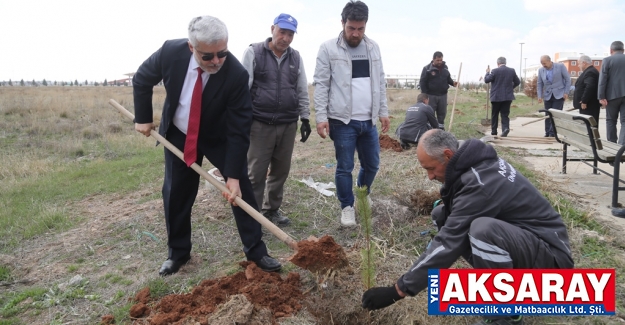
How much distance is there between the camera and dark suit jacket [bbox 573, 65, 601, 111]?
805 centimetres

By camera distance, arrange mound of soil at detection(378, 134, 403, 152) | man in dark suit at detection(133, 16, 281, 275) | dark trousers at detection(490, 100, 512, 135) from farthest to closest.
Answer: dark trousers at detection(490, 100, 512, 135), mound of soil at detection(378, 134, 403, 152), man in dark suit at detection(133, 16, 281, 275)

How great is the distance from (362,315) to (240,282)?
876 mm

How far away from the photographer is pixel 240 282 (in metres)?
3.12

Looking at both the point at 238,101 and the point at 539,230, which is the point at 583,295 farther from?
the point at 238,101

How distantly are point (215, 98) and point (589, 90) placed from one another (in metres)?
7.54

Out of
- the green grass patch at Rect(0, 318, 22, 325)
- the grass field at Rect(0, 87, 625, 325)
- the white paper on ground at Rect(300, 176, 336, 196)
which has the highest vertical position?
the white paper on ground at Rect(300, 176, 336, 196)

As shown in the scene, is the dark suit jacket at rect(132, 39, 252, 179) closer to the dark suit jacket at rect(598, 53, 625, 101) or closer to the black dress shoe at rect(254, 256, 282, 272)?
the black dress shoe at rect(254, 256, 282, 272)

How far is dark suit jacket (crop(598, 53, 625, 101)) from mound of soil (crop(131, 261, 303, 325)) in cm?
670

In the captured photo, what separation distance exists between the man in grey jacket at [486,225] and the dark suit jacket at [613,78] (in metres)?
6.13

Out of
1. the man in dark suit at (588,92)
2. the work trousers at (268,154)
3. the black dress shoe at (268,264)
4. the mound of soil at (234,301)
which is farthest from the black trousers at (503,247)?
the man in dark suit at (588,92)

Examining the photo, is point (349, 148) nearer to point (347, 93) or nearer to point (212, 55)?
point (347, 93)

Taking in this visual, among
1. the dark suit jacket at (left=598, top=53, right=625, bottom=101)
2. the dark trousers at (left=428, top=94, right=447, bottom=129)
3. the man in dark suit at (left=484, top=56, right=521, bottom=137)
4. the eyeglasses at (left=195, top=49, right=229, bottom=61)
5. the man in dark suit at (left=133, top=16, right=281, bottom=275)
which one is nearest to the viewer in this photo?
the eyeglasses at (left=195, top=49, right=229, bottom=61)

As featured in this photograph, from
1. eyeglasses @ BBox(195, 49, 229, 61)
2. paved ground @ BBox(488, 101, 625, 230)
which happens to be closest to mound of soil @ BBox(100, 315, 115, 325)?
eyeglasses @ BBox(195, 49, 229, 61)

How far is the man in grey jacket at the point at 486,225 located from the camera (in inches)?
89.7
